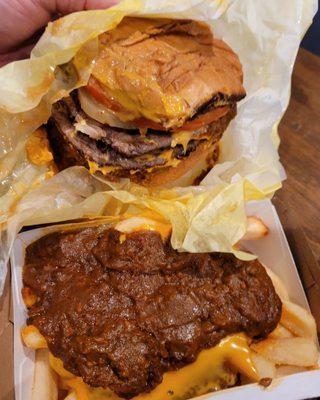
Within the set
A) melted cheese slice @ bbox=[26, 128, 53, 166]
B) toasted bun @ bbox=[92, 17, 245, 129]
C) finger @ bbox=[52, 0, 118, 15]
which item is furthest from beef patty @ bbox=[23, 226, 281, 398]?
finger @ bbox=[52, 0, 118, 15]

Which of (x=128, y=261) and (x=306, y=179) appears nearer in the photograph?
(x=128, y=261)

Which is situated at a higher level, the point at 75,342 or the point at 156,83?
the point at 156,83

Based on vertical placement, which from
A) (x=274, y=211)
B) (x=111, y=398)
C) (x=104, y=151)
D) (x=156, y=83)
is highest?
(x=156, y=83)

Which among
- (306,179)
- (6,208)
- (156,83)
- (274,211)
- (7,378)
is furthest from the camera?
(306,179)

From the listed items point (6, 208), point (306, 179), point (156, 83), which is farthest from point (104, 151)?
point (306, 179)

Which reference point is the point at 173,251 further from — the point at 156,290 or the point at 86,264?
the point at 86,264

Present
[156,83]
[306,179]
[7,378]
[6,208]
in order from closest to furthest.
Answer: [156,83] → [7,378] → [6,208] → [306,179]

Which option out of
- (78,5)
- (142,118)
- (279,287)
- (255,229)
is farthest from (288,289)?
(78,5)

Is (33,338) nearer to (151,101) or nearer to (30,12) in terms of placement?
(151,101)

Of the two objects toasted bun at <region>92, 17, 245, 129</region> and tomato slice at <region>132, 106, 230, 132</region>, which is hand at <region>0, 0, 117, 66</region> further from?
tomato slice at <region>132, 106, 230, 132</region>
